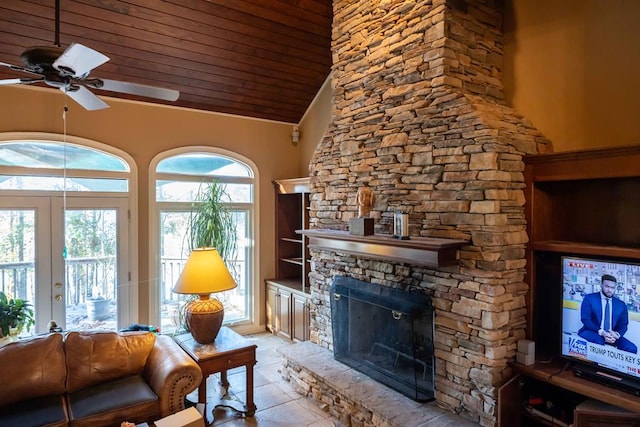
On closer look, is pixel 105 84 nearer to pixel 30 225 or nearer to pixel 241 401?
pixel 30 225

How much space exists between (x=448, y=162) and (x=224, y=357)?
8.09 feet

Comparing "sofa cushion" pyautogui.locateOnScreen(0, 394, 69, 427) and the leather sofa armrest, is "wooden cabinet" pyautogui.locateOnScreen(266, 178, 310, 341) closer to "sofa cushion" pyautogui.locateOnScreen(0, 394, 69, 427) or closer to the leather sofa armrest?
the leather sofa armrest

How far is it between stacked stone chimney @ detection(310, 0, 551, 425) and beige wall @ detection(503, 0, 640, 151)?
144 mm

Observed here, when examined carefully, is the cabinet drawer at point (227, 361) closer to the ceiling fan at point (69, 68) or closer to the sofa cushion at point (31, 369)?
the sofa cushion at point (31, 369)

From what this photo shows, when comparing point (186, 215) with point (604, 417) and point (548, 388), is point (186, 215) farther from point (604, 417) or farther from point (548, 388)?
point (604, 417)

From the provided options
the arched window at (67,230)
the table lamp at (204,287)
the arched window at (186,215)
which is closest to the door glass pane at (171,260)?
the arched window at (186,215)

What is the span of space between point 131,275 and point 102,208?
2.90ft

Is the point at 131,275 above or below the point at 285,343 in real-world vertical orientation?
above

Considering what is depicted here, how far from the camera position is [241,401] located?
153 inches

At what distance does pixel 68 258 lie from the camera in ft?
15.3

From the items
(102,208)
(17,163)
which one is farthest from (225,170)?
(17,163)

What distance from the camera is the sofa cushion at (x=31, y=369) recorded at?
2.81 m

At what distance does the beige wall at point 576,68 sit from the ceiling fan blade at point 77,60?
311 centimetres

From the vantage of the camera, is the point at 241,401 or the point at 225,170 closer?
the point at 241,401
